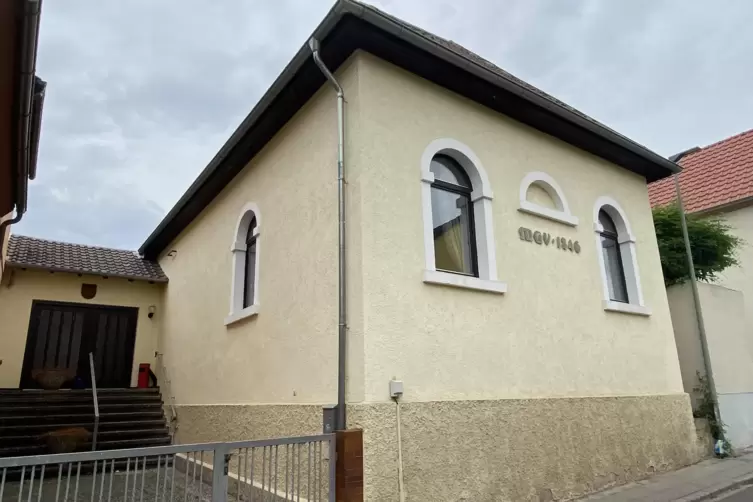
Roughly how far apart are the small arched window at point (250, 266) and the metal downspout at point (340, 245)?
10.3 ft

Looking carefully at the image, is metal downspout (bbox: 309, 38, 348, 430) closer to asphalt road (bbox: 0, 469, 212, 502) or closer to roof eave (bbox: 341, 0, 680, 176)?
roof eave (bbox: 341, 0, 680, 176)

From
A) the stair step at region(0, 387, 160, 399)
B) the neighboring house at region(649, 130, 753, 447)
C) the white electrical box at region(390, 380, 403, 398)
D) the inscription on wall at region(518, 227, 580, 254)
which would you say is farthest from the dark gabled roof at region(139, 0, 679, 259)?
the stair step at region(0, 387, 160, 399)

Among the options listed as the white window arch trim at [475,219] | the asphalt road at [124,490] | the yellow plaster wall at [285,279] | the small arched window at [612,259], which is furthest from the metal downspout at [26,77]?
the small arched window at [612,259]

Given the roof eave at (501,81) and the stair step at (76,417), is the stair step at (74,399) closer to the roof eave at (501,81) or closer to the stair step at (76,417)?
the stair step at (76,417)

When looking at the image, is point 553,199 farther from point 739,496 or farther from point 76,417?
point 76,417

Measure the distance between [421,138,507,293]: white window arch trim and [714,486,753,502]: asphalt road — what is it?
3635mm

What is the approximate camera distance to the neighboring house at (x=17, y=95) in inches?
160

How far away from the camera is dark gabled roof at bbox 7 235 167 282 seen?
11.5 meters

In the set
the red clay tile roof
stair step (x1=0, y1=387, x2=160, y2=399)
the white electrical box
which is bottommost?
the white electrical box

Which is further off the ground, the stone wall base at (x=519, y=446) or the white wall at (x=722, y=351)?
the white wall at (x=722, y=351)

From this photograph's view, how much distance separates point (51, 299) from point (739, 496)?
13.7m

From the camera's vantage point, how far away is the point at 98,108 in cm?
1788

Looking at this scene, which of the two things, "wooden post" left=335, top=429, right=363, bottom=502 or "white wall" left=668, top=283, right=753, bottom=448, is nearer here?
"wooden post" left=335, top=429, right=363, bottom=502

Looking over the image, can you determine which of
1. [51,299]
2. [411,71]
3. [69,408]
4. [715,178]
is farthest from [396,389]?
[715,178]
